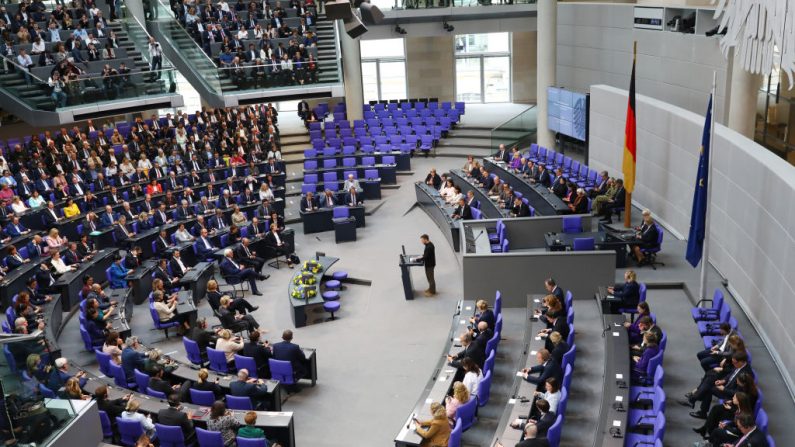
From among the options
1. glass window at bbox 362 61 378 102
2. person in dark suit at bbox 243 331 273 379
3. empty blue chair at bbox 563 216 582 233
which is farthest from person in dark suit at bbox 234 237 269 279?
glass window at bbox 362 61 378 102

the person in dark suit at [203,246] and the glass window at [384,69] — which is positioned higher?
the glass window at [384,69]

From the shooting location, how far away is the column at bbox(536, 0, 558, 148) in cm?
2567

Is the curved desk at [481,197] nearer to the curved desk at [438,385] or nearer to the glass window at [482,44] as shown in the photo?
the curved desk at [438,385]

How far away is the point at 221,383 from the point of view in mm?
12234

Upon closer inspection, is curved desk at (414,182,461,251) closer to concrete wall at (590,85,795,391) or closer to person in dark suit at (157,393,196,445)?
concrete wall at (590,85,795,391)

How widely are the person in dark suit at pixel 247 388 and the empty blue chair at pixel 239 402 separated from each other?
213mm

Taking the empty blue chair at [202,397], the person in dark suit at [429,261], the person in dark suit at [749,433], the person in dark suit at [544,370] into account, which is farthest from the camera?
the person in dark suit at [429,261]

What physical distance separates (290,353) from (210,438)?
2.84 metres

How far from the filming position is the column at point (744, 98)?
16844 millimetres

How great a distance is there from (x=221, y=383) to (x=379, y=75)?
27.0 metres

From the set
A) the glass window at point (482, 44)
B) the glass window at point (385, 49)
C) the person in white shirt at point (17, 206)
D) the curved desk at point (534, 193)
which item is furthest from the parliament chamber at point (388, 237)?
the glass window at point (385, 49)

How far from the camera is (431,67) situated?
36.8m

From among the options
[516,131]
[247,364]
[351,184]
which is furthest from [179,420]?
[516,131]

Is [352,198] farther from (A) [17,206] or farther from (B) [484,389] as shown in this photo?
(B) [484,389]
